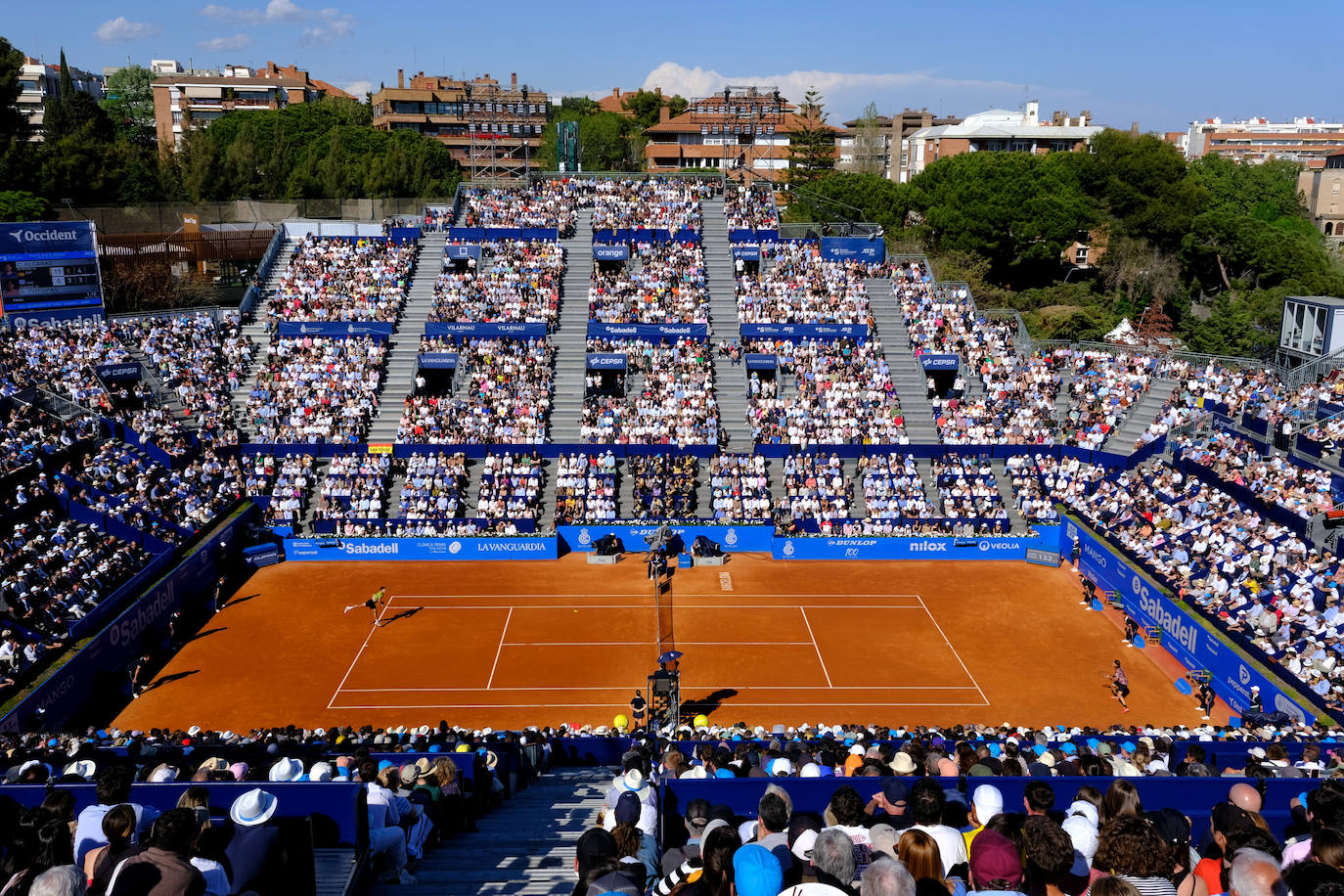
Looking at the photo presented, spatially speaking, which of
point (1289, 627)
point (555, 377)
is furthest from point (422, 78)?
point (1289, 627)

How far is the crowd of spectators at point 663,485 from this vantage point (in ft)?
127

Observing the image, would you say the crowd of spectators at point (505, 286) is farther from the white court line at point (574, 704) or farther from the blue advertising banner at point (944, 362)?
the white court line at point (574, 704)

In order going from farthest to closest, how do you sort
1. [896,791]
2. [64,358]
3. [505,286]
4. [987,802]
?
1. [505,286]
2. [64,358]
3. [896,791]
4. [987,802]

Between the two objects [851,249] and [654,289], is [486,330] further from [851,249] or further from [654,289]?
[851,249]

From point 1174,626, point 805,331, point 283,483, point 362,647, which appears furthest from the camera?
point 805,331

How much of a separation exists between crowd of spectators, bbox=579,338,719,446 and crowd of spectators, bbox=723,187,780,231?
1178 centimetres

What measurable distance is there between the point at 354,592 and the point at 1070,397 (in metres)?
30.9

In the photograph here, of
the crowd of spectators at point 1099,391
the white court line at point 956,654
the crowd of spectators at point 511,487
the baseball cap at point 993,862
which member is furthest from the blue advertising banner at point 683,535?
the baseball cap at point 993,862

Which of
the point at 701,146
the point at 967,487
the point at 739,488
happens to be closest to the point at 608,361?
the point at 739,488

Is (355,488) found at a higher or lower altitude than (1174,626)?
higher

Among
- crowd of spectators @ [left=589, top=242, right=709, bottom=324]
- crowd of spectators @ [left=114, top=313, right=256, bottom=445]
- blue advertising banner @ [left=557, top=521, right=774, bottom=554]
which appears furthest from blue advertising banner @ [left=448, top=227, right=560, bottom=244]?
blue advertising banner @ [left=557, top=521, right=774, bottom=554]

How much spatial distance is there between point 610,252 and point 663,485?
18.2 meters

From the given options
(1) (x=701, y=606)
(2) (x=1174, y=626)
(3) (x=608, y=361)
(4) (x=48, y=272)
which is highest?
(4) (x=48, y=272)

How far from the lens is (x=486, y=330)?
47.7 metres
